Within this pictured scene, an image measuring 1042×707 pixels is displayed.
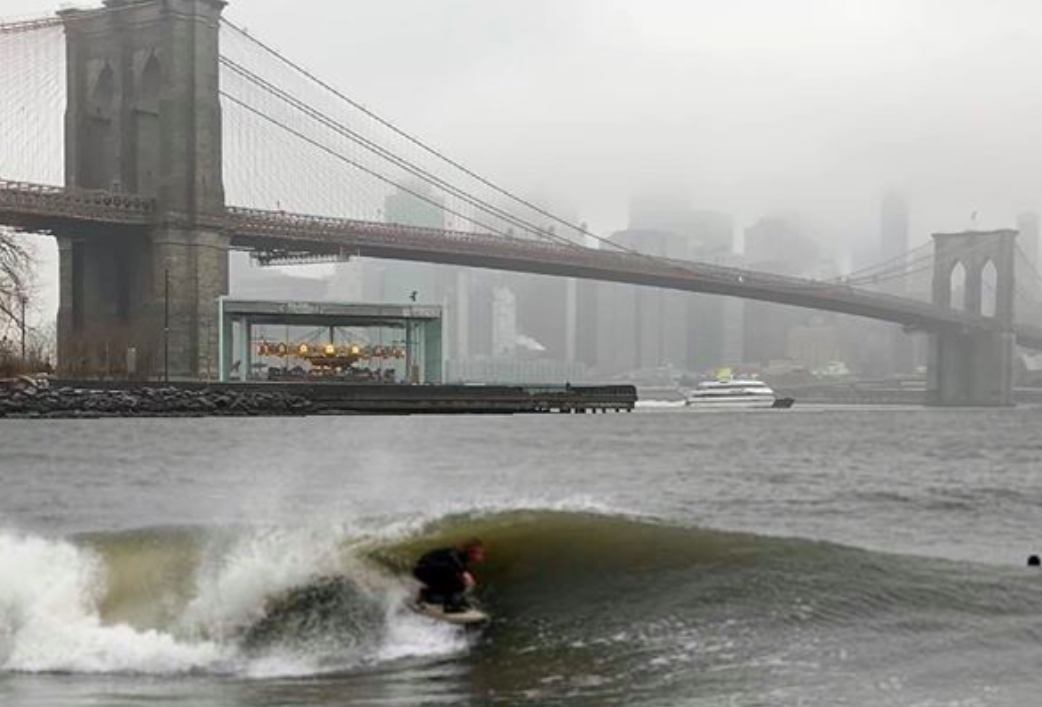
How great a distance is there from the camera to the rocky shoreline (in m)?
60.2

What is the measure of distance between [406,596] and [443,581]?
0.58 m

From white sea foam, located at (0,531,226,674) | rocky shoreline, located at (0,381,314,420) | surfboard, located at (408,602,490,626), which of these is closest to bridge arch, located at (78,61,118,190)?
rocky shoreline, located at (0,381,314,420)

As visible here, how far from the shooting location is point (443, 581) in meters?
12.5

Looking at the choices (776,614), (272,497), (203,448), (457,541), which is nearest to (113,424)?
(203,448)

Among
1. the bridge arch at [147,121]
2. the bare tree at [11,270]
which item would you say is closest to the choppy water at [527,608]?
the bare tree at [11,270]

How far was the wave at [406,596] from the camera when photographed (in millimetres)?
11906

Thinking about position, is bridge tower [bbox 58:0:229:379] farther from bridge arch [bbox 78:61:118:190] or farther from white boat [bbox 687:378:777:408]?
white boat [bbox 687:378:777:408]

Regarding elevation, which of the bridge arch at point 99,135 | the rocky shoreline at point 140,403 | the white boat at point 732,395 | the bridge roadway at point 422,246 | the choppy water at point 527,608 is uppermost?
the bridge arch at point 99,135

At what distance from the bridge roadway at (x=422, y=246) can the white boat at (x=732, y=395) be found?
785 inches

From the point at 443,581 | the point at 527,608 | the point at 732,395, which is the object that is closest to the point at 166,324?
the point at 732,395

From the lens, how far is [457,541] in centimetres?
1595

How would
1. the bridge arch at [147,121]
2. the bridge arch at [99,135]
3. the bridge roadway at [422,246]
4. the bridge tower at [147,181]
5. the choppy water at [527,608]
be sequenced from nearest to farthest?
the choppy water at [527,608] → the bridge roadway at [422,246] → the bridge tower at [147,181] → the bridge arch at [147,121] → the bridge arch at [99,135]

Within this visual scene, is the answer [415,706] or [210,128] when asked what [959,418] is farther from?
[415,706]

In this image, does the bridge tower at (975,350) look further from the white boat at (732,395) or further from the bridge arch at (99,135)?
the bridge arch at (99,135)
